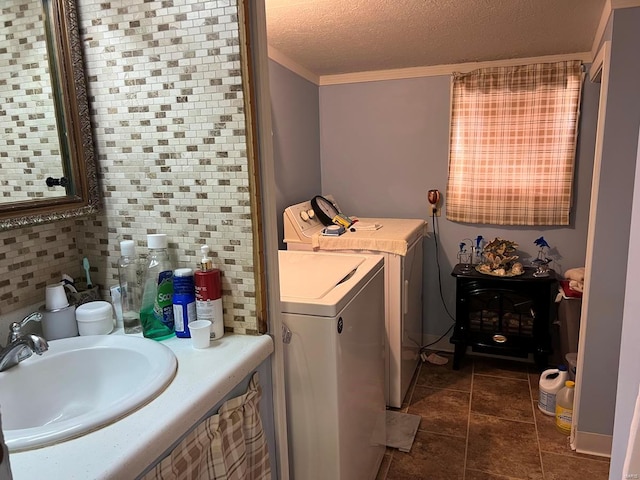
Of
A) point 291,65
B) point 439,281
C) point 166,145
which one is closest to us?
point 166,145

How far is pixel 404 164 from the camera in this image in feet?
10.7

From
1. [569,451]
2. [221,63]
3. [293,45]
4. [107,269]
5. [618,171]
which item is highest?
[293,45]

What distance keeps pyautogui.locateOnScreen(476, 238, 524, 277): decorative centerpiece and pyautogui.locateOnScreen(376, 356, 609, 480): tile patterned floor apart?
682mm

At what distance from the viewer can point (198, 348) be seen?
110cm

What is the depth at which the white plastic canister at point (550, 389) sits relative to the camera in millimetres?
2486

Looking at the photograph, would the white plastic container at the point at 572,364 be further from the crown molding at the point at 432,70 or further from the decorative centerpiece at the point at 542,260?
the crown molding at the point at 432,70

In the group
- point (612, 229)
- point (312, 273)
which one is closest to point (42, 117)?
point (312, 273)

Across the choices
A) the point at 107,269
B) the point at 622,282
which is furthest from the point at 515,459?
the point at 107,269

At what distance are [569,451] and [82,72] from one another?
2570 mm

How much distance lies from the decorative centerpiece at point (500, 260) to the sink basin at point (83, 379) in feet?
7.75

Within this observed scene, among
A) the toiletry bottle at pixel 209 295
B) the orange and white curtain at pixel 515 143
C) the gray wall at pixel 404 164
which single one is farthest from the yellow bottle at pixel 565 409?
the toiletry bottle at pixel 209 295

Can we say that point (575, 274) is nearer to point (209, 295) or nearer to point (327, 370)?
point (327, 370)

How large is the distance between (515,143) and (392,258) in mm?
1239

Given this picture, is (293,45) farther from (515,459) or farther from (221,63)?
(515,459)
